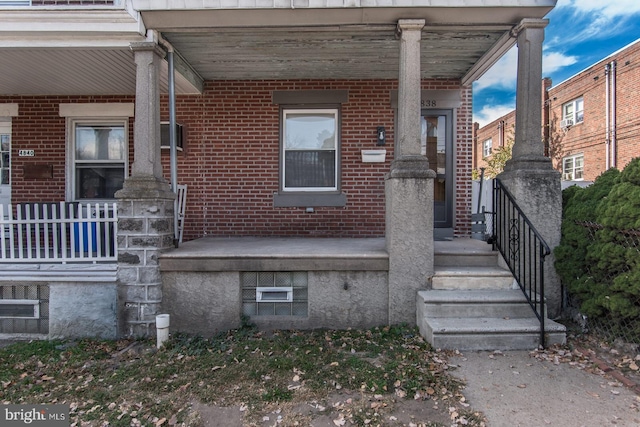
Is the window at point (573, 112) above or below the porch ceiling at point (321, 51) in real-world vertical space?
above

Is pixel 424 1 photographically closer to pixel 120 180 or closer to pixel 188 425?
pixel 188 425

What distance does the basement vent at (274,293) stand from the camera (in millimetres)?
4438

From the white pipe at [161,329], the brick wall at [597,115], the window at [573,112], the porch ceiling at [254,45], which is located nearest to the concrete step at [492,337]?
the white pipe at [161,329]

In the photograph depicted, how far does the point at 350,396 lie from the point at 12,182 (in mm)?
6869

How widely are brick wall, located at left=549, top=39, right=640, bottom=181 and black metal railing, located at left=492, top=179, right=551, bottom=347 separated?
13.4 meters

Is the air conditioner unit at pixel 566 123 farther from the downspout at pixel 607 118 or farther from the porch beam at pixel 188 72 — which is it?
the porch beam at pixel 188 72

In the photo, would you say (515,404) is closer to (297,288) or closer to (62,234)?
(297,288)

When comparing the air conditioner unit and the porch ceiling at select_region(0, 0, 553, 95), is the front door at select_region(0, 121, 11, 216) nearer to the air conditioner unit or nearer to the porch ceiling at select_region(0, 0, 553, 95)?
the porch ceiling at select_region(0, 0, 553, 95)

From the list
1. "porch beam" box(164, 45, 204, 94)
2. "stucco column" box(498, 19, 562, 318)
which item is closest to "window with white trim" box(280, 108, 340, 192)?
"porch beam" box(164, 45, 204, 94)

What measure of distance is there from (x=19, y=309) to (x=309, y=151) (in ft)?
14.6

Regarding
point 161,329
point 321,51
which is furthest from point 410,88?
point 161,329

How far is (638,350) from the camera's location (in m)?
3.45

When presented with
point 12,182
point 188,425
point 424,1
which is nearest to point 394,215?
point 424,1

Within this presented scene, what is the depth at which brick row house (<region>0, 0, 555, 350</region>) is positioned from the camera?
432 centimetres
